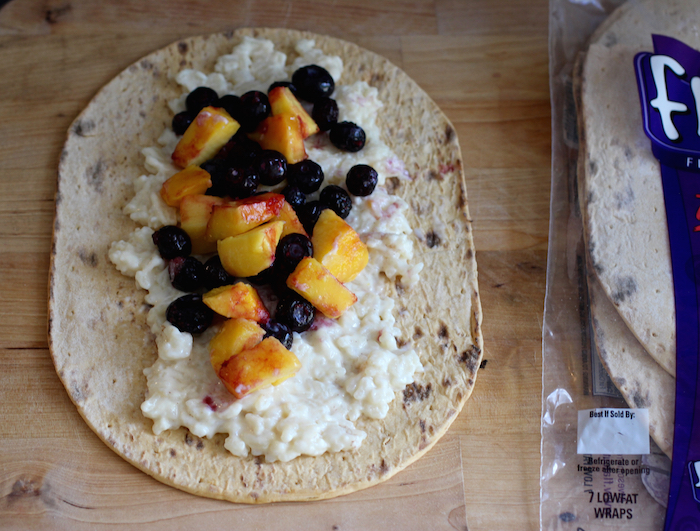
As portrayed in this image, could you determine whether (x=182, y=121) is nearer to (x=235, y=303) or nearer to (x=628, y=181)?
(x=235, y=303)

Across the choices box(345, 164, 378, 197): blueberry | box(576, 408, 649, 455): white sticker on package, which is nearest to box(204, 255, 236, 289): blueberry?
box(345, 164, 378, 197): blueberry

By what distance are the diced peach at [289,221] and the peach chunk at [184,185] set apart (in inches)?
12.4

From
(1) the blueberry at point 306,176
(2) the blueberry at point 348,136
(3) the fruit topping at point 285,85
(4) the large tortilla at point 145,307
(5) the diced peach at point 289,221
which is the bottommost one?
(4) the large tortilla at point 145,307

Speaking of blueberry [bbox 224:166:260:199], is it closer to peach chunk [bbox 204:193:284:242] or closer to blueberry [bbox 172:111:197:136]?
peach chunk [bbox 204:193:284:242]

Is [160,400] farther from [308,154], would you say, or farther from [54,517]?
[308,154]

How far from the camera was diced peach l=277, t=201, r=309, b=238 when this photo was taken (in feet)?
7.16

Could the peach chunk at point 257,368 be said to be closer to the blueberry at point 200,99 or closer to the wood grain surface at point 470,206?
the wood grain surface at point 470,206

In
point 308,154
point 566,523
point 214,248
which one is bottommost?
point 566,523

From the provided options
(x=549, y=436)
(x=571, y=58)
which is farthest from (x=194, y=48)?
(x=549, y=436)

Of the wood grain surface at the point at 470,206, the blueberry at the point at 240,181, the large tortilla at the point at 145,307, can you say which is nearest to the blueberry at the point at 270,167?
the blueberry at the point at 240,181

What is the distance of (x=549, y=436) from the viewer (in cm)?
223

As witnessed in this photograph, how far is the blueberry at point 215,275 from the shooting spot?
2.13 meters

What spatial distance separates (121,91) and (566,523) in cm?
245

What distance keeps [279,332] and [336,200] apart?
56 cm
